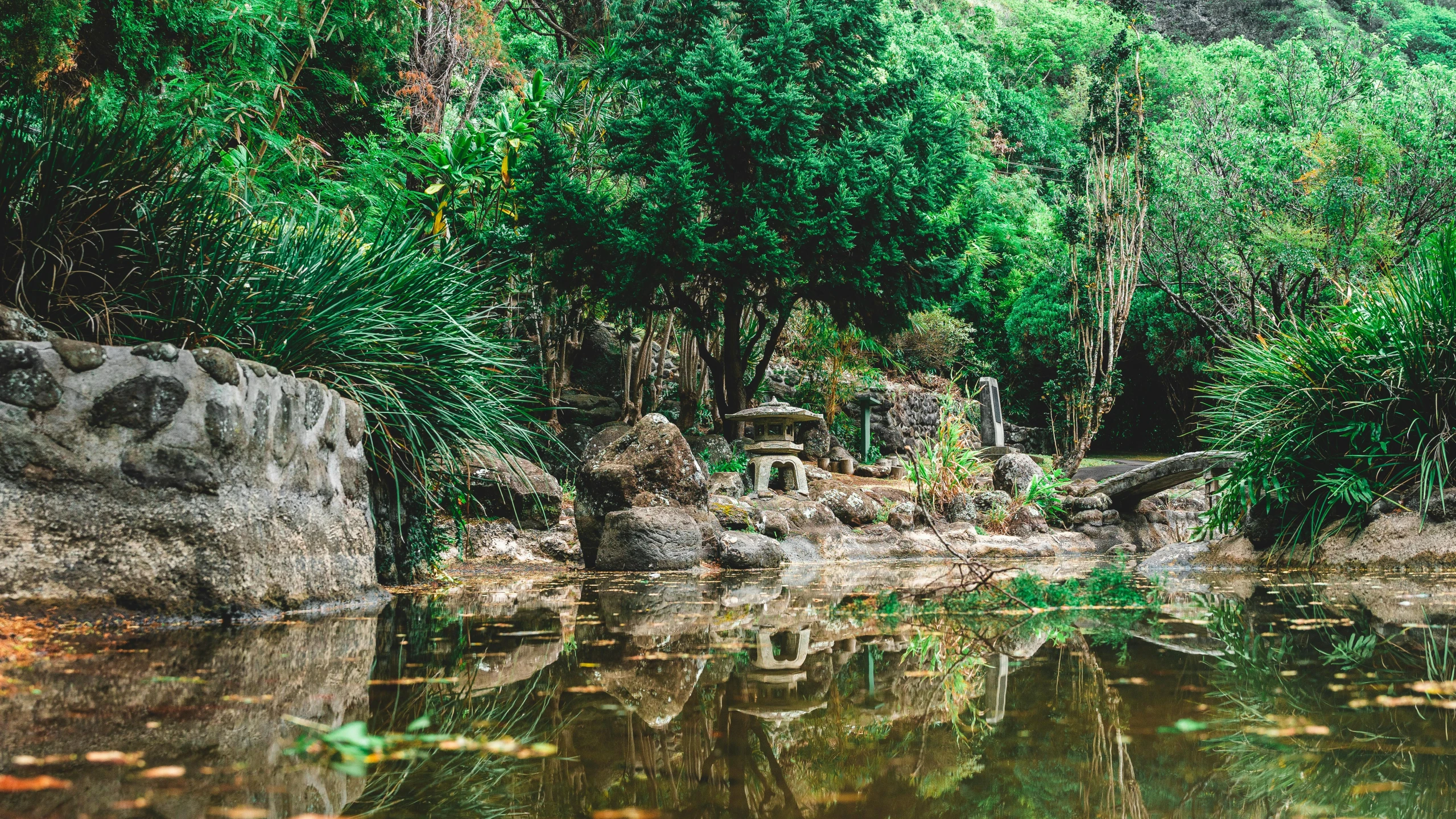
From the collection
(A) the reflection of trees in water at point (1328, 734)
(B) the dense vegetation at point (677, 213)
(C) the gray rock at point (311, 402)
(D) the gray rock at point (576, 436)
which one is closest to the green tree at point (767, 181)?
(B) the dense vegetation at point (677, 213)

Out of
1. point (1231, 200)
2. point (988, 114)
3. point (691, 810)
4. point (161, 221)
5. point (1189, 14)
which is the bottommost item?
point (691, 810)

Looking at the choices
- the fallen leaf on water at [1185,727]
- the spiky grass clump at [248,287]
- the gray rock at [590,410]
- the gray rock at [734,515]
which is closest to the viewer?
the fallen leaf on water at [1185,727]

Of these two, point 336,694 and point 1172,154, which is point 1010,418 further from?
point 336,694

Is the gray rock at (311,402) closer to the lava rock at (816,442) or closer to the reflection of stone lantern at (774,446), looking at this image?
the reflection of stone lantern at (774,446)

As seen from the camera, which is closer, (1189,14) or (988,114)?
(988,114)

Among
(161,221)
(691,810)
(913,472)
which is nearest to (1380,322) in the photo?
(913,472)

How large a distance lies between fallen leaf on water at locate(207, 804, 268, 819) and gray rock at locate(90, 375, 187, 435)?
2.29m

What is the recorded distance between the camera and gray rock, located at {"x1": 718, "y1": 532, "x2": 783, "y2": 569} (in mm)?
7090

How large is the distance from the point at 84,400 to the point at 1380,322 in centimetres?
724

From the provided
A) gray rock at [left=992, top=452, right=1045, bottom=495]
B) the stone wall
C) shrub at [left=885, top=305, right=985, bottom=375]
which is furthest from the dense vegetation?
gray rock at [left=992, top=452, right=1045, bottom=495]

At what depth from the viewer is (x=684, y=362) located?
560 inches

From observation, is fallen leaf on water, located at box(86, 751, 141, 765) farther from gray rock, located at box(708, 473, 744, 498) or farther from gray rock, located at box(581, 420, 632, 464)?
gray rock, located at box(581, 420, 632, 464)

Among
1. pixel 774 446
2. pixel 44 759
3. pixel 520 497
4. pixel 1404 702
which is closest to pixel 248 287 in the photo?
pixel 44 759

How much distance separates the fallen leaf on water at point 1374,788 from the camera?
1.49 meters
